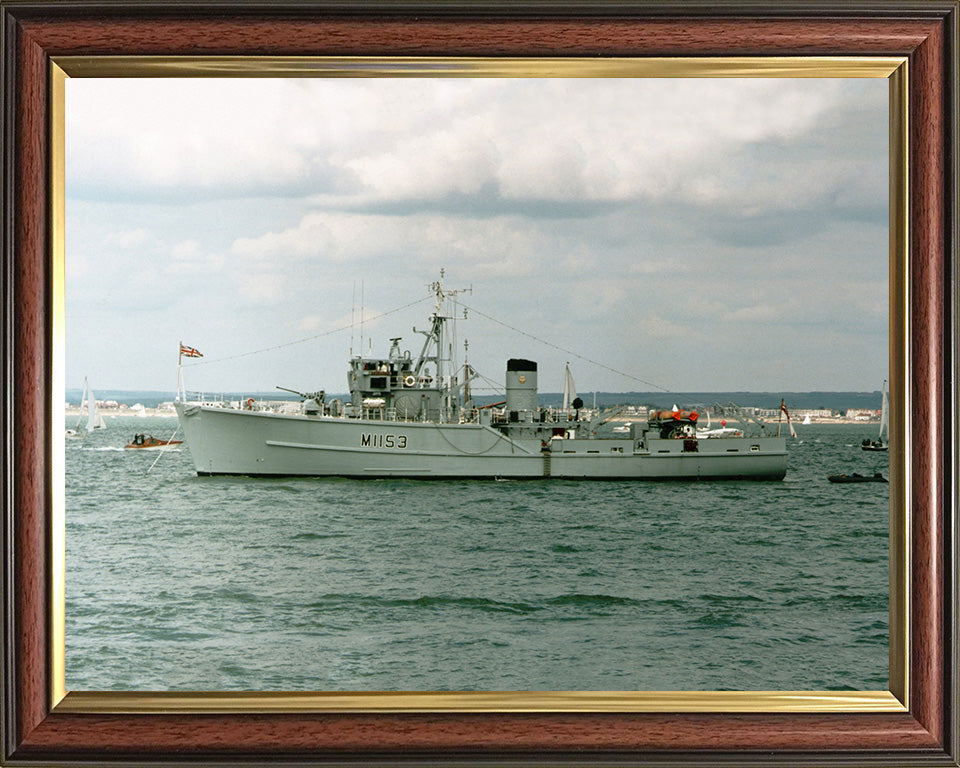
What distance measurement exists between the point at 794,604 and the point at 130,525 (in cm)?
217

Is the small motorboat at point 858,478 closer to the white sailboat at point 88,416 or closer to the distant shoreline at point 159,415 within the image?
the distant shoreline at point 159,415

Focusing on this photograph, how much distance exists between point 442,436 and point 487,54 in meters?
6.03

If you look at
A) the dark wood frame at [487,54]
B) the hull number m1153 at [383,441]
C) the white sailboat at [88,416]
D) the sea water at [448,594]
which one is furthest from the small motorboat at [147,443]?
the hull number m1153 at [383,441]

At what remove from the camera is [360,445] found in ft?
26.9

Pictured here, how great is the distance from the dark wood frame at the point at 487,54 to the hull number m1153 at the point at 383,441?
6177 millimetres

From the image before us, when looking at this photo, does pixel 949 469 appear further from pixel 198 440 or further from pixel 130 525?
pixel 198 440

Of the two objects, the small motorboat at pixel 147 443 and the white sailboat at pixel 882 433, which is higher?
the white sailboat at pixel 882 433

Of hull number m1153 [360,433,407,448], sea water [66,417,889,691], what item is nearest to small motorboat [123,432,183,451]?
sea water [66,417,889,691]

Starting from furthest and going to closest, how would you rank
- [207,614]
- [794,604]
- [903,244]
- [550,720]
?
[794,604], [207,614], [903,244], [550,720]

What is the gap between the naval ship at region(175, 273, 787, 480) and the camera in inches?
138

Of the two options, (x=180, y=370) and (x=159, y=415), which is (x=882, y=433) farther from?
(x=159, y=415)

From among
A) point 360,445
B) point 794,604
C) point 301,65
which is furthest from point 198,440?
point 360,445

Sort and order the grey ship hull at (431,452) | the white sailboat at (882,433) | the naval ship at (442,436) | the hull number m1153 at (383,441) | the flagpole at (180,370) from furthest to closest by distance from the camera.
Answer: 1. the hull number m1153 at (383,441)
2. the grey ship hull at (431,452)
3. the naval ship at (442,436)
4. the flagpole at (180,370)
5. the white sailboat at (882,433)

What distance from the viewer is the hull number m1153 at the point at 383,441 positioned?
328 inches
